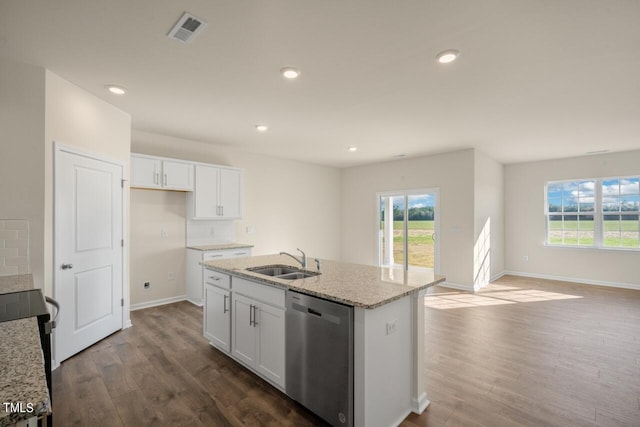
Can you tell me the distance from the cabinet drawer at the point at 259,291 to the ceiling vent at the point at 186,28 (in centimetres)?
192

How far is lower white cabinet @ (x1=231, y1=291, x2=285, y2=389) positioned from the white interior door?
1.64 m

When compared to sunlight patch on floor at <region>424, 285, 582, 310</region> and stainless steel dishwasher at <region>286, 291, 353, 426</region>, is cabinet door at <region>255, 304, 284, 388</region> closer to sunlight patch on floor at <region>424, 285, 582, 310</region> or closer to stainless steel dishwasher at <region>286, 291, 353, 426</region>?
stainless steel dishwasher at <region>286, 291, 353, 426</region>

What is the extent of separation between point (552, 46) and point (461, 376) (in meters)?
2.76

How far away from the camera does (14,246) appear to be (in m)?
2.50

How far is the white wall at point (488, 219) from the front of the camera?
5676 millimetres

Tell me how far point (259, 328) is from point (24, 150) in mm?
2492

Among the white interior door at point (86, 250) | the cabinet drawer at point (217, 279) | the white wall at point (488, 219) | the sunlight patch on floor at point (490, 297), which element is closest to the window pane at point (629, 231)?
the sunlight patch on floor at point (490, 297)

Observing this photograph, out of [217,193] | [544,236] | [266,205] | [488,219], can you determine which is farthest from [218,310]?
[544,236]

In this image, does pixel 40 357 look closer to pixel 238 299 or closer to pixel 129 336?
pixel 238 299

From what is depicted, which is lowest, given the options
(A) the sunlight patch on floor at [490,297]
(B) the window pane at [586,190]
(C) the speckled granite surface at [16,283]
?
(A) the sunlight patch on floor at [490,297]

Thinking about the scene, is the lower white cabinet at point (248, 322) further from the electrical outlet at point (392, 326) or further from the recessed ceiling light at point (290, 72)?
the recessed ceiling light at point (290, 72)

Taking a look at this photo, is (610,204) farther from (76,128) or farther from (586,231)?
(76,128)

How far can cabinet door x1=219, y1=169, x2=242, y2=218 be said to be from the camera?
5164 millimetres

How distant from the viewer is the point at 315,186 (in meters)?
7.36
